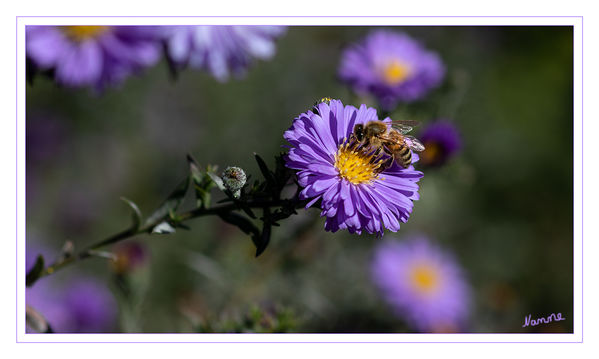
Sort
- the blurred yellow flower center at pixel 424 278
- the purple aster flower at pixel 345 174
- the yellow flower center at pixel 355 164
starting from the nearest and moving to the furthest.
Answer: the purple aster flower at pixel 345 174 < the yellow flower center at pixel 355 164 < the blurred yellow flower center at pixel 424 278

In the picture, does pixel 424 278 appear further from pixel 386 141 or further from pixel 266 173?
pixel 266 173

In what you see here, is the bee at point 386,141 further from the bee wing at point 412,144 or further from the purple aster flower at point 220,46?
the purple aster flower at point 220,46

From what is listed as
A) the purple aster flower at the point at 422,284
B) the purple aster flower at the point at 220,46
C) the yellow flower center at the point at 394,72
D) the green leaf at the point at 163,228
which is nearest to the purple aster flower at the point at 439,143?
the yellow flower center at the point at 394,72

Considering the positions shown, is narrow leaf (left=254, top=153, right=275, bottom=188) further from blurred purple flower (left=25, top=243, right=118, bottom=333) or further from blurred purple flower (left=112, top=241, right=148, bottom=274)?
blurred purple flower (left=25, top=243, right=118, bottom=333)
